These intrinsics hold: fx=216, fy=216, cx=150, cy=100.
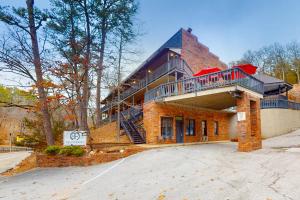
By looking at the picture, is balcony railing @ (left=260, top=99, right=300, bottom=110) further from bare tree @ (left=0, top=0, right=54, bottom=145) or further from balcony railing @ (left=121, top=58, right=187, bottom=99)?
bare tree @ (left=0, top=0, right=54, bottom=145)

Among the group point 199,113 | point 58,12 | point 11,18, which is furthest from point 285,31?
point 11,18

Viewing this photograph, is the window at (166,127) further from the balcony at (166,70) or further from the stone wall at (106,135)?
the balcony at (166,70)

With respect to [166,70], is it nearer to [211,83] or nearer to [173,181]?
[211,83]

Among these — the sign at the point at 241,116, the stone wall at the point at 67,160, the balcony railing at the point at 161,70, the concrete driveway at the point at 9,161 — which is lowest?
the concrete driveway at the point at 9,161

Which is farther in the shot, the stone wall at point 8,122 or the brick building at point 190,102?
the stone wall at point 8,122

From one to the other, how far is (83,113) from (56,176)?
532 centimetres

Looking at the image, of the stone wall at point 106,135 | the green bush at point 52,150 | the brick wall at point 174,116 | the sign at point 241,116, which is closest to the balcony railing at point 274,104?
the brick wall at point 174,116

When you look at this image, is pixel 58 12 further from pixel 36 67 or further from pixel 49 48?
pixel 36 67

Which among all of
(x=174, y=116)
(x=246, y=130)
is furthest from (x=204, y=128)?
(x=246, y=130)

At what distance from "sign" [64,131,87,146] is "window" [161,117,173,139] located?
18.4 ft

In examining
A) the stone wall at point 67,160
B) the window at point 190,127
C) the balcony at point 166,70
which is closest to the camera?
the stone wall at point 67,160

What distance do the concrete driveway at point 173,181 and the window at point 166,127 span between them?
215 inches

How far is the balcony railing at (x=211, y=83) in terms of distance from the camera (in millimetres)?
10719

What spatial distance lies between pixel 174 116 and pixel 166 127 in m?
1.02
